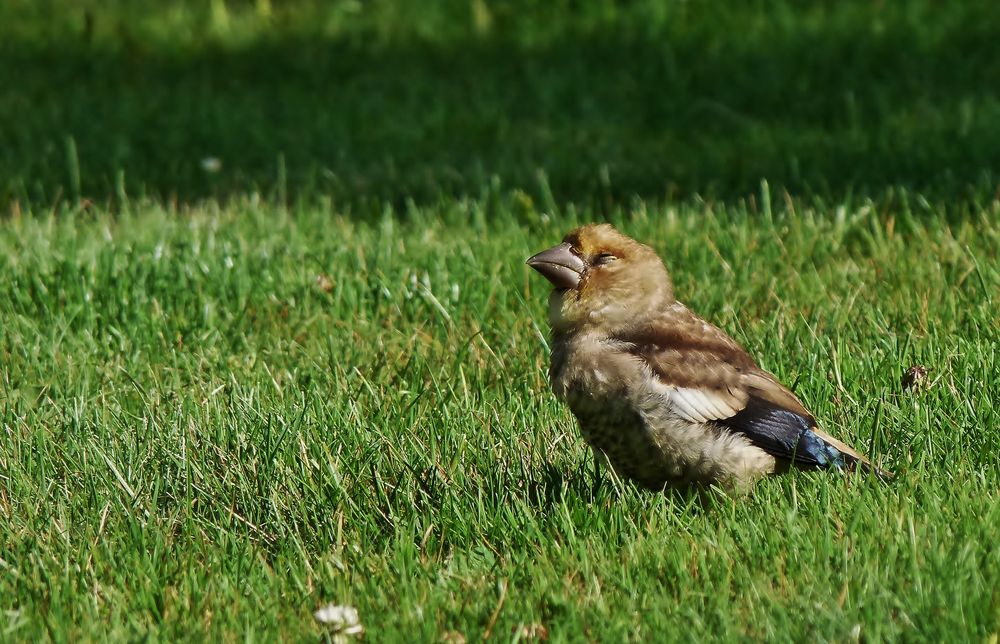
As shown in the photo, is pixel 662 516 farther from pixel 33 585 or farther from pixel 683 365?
pixel 33 585

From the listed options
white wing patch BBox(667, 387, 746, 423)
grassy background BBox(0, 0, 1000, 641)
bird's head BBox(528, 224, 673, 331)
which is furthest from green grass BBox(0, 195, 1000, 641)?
bird's head BBox(528, 224, 673, 331)

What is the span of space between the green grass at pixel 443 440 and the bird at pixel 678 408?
0.32ft

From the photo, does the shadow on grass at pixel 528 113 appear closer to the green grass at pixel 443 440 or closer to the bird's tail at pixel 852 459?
the green grass at pixel 443 440

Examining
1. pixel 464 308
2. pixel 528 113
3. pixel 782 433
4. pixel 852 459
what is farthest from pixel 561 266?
pixel 528 113

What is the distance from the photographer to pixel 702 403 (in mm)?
4066

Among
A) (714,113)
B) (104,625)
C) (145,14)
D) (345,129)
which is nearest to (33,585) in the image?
(104,625)

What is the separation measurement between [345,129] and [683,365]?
5507 mm

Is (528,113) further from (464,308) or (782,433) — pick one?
(782,433)

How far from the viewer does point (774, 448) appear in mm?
4066

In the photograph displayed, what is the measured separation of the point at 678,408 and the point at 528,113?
576cm

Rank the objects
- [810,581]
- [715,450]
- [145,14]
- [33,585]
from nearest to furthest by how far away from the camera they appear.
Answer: [810,581] < [33,585] < [715,450] < [145,14]

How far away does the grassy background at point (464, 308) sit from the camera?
3555mm

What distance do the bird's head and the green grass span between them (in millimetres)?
437

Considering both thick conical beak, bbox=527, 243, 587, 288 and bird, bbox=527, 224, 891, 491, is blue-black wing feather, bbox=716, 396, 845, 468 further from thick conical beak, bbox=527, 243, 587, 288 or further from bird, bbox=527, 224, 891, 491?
thick conical beak, bbox=527, 243, 587, 288
